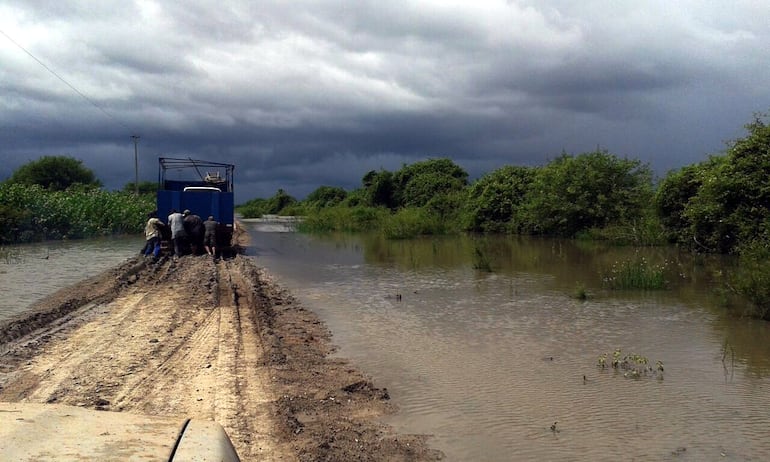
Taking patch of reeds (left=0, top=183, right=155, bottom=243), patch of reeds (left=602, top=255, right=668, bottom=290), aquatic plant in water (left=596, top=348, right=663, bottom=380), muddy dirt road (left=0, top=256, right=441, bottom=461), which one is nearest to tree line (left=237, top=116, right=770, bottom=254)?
patch of reeds (left=602, top=255, right=668, bottom=290)

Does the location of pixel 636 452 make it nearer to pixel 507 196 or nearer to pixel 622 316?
pixel 622 316

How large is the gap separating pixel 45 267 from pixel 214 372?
14.3 meters

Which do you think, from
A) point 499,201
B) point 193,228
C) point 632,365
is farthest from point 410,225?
point 632,365

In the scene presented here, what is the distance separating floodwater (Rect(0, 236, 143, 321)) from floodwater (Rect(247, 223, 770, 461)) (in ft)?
17.8

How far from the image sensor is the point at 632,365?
816cm

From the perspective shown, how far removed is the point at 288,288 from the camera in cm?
1584

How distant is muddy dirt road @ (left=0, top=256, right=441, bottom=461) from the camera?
5516 mm

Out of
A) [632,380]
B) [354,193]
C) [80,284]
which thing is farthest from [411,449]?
[354,193]

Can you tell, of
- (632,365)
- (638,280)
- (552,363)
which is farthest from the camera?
(638,280)

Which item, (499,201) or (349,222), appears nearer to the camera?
(499,201)

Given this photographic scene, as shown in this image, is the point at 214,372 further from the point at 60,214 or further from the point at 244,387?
the point at 60,214

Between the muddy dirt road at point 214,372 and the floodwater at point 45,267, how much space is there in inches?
44.4

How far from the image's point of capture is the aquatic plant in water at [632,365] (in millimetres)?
7785

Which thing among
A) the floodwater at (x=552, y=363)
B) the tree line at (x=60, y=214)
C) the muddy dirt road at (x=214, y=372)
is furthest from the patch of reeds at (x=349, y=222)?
the muddy dirt road at (x=214, y=372)
